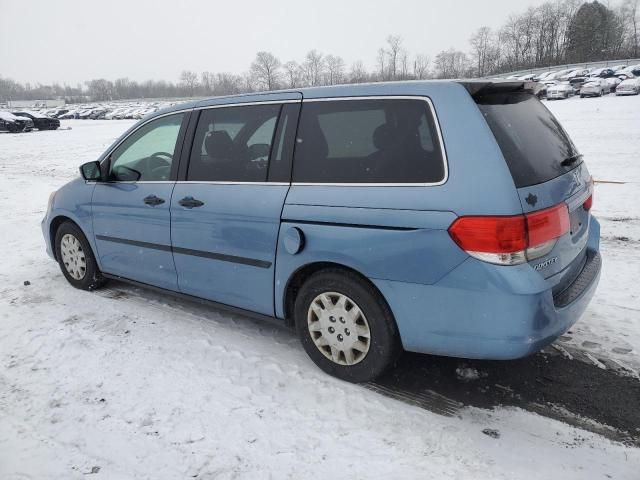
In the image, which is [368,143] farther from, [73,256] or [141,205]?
[73,256]

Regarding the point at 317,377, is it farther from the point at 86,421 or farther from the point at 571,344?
the point at 571,344

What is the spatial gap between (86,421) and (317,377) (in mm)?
1446

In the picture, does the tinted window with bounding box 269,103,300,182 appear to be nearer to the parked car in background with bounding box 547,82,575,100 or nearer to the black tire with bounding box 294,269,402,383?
the black tire with bounding box 294,269,402,383

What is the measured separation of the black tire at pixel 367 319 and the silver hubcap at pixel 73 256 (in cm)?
276

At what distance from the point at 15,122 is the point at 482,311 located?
36364 millimetres

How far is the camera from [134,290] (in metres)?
5.06

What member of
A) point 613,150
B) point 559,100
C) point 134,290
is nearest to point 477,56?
point 559,100

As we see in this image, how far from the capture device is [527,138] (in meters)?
2.92

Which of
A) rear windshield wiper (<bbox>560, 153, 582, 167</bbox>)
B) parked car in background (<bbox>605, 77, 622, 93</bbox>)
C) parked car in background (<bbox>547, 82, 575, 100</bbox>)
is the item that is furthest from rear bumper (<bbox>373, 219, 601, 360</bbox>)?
parked car in background (<bbox>605, 77, 622, 93</bbox>)

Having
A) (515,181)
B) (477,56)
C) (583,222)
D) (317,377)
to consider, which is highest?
(477,56)

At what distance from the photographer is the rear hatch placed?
269cm

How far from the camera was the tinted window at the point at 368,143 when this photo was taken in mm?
2830

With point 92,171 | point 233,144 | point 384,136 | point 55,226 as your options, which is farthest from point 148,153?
point 384,136

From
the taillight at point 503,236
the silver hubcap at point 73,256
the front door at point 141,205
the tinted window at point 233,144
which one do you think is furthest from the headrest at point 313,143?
the silver hubcap at point 73,256
